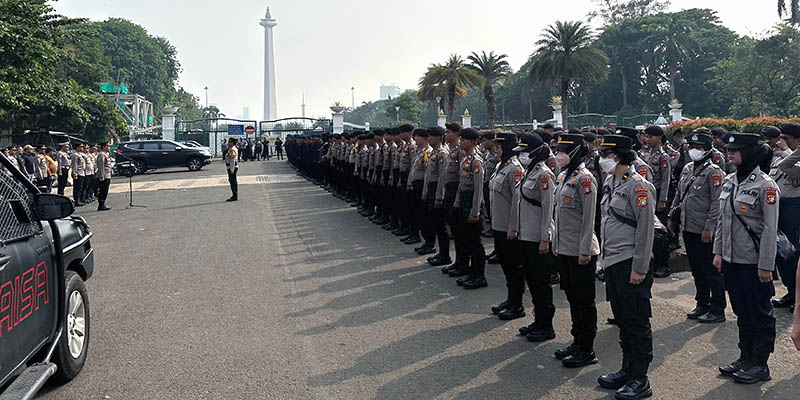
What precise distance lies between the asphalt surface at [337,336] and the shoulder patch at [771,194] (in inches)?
52.3

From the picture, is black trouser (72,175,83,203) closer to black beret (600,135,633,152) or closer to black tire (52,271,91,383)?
black tire (52,271,91,383)

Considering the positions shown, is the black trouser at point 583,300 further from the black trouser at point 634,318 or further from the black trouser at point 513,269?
the black trouser at point 513,269

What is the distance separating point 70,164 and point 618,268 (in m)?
17.9

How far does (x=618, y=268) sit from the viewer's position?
458 cm

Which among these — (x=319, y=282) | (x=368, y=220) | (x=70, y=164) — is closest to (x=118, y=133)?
(x=70, y=164)

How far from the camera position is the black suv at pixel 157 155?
30000mm

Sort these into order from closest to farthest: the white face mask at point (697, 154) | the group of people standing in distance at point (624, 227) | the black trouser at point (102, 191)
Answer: the group of people standing in distance at point (624, 227) → the white face mask at point (697, 154) → the black trouser at point (102, 191)

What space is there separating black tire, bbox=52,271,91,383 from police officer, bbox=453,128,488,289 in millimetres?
4088

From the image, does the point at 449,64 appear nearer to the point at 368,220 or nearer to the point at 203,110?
the point at 368,220

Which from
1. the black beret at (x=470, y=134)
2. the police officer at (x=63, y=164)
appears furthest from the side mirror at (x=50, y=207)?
the police officer at (x=63, y=164)

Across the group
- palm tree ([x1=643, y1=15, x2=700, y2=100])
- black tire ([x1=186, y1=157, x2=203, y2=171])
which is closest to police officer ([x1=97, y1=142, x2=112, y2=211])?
black tire ([x1=186, y1=157, x2=203, y2=171])

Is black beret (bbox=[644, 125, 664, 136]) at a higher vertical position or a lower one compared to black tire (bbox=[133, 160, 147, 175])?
higher

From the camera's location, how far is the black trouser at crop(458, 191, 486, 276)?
759cm

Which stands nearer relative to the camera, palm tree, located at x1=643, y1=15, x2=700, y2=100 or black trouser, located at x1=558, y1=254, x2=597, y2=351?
black trouser, located at x1=558, y1=254, x2=597, y2=351
